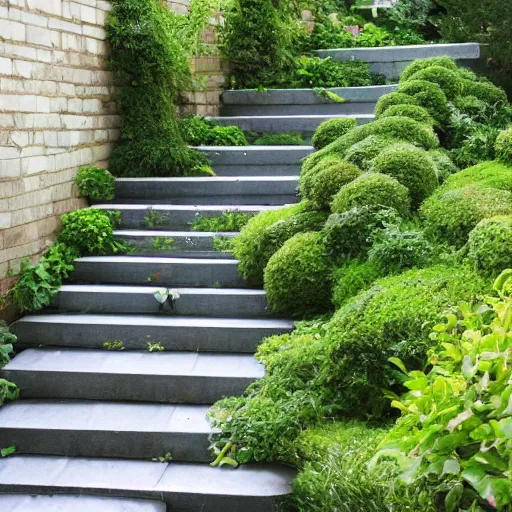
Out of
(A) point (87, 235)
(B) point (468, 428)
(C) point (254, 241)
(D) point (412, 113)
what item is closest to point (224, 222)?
(C) point (254, 241)

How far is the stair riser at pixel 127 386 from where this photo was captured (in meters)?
4.86

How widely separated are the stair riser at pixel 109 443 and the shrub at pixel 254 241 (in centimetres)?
167

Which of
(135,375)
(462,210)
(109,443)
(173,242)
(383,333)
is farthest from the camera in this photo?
(173,242)

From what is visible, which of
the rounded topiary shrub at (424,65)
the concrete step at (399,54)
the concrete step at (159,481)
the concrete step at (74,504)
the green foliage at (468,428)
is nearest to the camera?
the green foliage at (468,428)

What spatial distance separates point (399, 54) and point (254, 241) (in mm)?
4697

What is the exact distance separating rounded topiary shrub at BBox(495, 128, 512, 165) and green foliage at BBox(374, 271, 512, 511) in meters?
3.47

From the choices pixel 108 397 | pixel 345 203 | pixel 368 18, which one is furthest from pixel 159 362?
pixel 368 18

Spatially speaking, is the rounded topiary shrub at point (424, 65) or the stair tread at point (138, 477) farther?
the rounded topiary shrub at point (424, 65)

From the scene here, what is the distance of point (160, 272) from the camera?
19.8 ft

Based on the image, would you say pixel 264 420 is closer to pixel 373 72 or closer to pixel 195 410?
pixel 195 410

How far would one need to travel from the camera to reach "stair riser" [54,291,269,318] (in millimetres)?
5617

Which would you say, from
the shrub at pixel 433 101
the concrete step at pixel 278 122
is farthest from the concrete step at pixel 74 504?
the concrete step at pixel 278 122

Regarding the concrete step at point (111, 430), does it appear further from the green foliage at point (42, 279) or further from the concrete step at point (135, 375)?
the green foliage at point (42, 279)

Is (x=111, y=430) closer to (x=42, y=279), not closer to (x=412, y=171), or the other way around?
(x=42, y=279)
